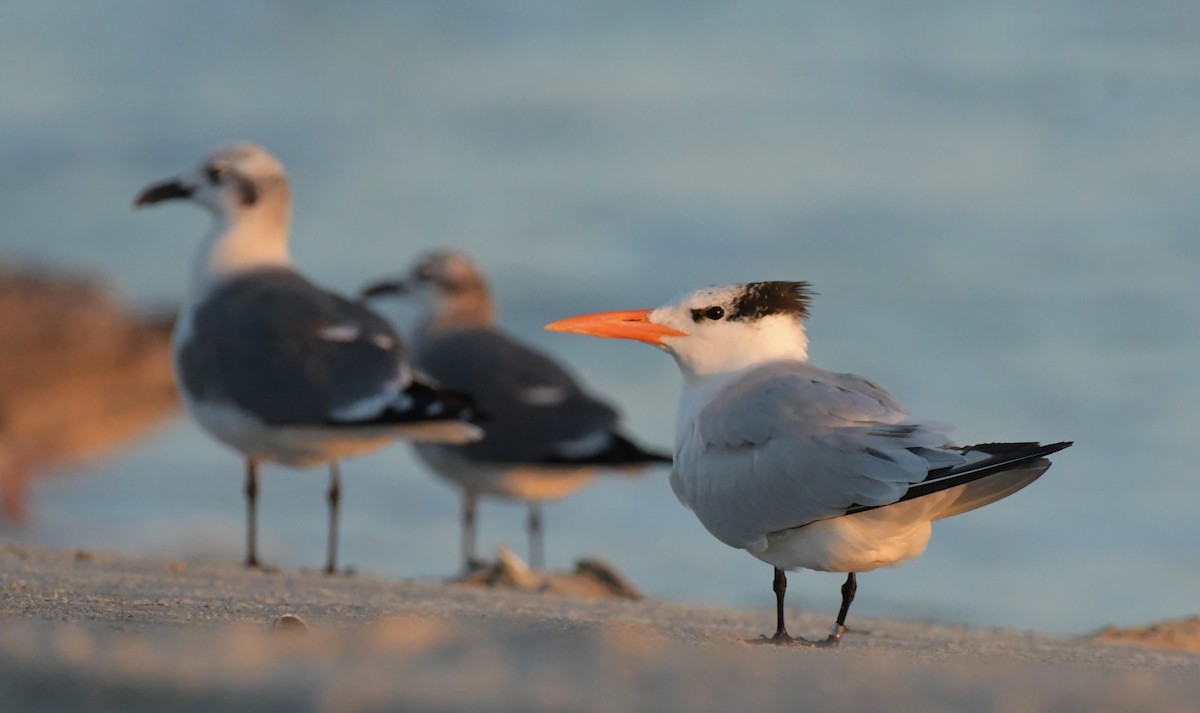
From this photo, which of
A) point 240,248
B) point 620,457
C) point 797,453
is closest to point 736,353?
point 797,453

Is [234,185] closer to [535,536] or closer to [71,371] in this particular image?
[535,536]

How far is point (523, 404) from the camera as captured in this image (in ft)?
34.5

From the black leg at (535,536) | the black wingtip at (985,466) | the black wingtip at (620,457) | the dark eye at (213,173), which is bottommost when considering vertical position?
the black wingtip at (985,466)

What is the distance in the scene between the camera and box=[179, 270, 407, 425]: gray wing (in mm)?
7855

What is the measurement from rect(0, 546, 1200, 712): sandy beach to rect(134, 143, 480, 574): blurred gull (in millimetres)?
→ 3067

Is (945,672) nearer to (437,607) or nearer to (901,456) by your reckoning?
(901,456)

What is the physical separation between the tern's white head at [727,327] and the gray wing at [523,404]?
16.4 ft

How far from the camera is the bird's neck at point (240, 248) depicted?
29.3 ft

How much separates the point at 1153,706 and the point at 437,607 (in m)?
2.67

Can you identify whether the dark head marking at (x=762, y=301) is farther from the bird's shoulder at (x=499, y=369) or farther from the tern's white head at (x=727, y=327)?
the bird's shoulder at (x=499, y=369)

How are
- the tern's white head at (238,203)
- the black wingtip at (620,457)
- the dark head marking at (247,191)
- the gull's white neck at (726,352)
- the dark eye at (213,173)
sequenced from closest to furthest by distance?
the gull's white neck at (726,352), the tern's white head at (238,203), the dark head marking at (247,191), the dark eye at (213,173), the black wingtip at (620,457)

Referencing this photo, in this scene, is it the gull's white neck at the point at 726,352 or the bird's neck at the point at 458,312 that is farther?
the bird's neck at the point at 458,312

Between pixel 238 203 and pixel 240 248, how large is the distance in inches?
14.6

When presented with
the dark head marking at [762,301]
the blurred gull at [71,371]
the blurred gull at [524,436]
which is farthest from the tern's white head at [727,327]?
the blurred gull at [71,371]
